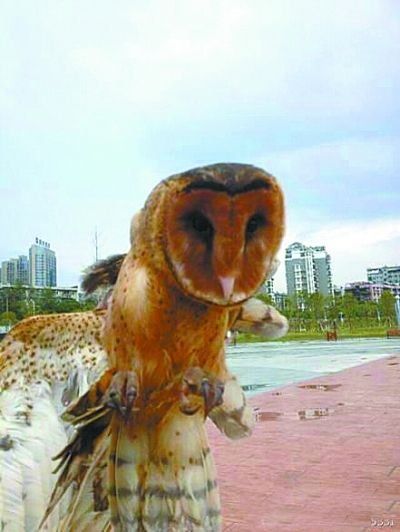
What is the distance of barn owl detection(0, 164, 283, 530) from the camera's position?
3.25 ft

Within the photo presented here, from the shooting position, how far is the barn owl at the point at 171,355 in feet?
3.25

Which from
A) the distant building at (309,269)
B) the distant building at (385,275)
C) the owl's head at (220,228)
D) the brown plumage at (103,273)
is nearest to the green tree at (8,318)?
the brown plumage at (103,273)

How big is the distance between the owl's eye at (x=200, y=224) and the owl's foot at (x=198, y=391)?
261 millimetres

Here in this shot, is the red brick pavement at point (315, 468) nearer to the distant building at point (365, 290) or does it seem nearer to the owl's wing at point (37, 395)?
the owl's wing at point (37, 395)

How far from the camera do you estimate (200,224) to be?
100cm

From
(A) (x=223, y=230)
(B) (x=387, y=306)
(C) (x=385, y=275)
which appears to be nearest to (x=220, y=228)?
(A) (x=223, y=230)

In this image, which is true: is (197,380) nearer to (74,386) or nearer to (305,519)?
(74,386)

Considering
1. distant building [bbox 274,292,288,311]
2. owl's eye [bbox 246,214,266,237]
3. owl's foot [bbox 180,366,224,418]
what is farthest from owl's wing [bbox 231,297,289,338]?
distant building [bbox 274,292,288,311]

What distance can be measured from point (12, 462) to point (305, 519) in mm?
2453

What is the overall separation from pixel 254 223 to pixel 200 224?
88mm

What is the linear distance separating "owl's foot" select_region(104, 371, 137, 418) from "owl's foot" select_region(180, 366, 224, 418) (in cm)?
9

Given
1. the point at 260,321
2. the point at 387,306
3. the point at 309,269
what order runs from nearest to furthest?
the point at 260,321 < the point at 387,306 < the point at 309,269

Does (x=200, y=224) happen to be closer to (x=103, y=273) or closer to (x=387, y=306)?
(x=103, y=273)

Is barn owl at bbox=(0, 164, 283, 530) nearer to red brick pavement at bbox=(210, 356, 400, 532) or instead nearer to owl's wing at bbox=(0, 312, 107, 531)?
owl's wing at bbox=(0, 312, 107, 531)
